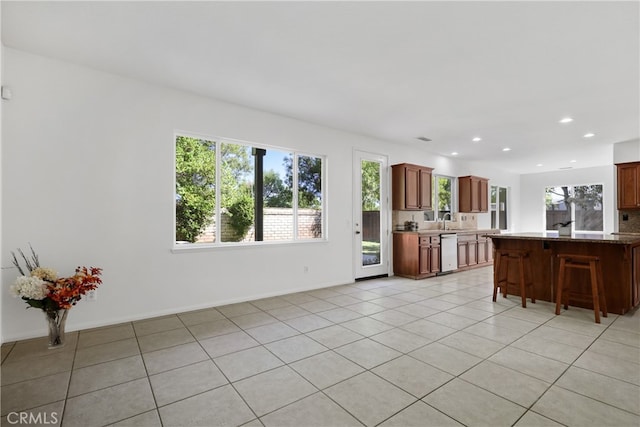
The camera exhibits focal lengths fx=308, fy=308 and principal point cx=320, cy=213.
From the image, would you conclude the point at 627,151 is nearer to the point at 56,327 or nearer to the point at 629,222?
the point at 629,222

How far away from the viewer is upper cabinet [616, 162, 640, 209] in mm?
5820

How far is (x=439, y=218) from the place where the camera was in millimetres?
7520

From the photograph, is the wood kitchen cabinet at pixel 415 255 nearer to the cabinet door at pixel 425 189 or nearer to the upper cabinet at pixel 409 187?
the upper cabinet at pixel 409 187

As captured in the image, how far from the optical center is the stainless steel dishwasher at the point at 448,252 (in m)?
6.36

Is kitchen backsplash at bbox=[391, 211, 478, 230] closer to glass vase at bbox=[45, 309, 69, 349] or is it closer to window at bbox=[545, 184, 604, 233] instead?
window at bbox=[545, 184, 604, 233]

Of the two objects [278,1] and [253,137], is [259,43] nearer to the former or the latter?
[278,1]

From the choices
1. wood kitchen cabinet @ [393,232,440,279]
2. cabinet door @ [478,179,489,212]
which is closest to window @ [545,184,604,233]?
cabinet door @ [478,179,489,212]

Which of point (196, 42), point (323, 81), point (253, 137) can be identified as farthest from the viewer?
point (253, 137)

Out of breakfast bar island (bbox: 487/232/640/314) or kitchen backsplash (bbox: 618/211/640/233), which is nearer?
breakfast bar island (bbox: 487/232/640/314)

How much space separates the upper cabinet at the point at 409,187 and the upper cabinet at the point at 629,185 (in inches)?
142

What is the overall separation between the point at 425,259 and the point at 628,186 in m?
4.13

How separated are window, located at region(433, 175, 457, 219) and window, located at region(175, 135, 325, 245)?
3576 millimetres

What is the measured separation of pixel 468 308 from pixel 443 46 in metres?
3.10

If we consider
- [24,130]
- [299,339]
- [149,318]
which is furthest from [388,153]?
[24,130]
